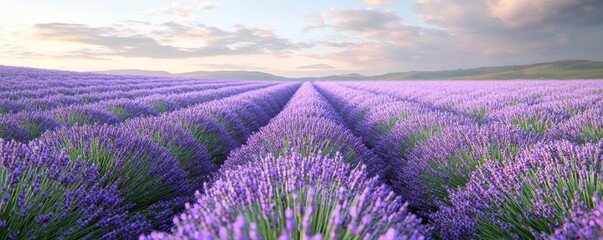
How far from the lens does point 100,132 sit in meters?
2.94

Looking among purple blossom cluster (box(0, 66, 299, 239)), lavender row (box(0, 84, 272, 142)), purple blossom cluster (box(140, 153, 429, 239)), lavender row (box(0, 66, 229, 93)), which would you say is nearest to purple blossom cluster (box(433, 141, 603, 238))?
purple blossom cluster (box(140, 153, 429, 239))

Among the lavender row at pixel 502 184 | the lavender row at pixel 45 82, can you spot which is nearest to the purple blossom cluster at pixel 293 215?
the lavender row at pixel 502 184

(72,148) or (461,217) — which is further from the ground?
(72,148)

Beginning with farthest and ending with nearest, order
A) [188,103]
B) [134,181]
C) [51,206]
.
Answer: [188,103], [134,181], [51,206]

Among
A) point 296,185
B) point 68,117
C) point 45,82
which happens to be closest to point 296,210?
point 296,185

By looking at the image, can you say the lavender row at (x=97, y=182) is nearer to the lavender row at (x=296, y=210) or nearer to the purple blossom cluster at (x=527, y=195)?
the lavender row at (x=296, y=210)

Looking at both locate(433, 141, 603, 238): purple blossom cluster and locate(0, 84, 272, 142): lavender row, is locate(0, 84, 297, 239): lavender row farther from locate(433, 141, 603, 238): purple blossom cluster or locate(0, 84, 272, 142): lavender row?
locate(433, 141, 603, 238): purple blossom cluster

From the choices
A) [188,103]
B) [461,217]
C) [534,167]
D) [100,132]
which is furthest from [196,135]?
[188,103]

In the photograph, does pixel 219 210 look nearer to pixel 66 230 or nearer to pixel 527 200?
pixel 66 230

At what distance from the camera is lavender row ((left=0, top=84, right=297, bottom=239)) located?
1.70 metres

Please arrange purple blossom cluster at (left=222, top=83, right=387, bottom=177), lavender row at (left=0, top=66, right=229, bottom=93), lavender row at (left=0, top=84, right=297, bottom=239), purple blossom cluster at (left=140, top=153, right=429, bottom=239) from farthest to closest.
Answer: lavender row at (left=0, top=66, right=229, bottom=93) → purple blossom cluster at (left=222, top=83, right=387, bottom=177) → lavender row at (left=0, top=84, right=297, bottom=239) → purple blossom cluster at (left=140, top=153, right=429, bottom=239)

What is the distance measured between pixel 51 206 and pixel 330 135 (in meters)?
2.36

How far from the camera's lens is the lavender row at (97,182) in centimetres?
170

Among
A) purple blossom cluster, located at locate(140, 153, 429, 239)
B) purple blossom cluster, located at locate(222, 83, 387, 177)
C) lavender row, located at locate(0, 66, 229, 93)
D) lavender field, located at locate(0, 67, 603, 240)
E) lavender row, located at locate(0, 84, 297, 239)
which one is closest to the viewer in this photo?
purple blossom cluster, located at locate(140, 153, 429, 239)
